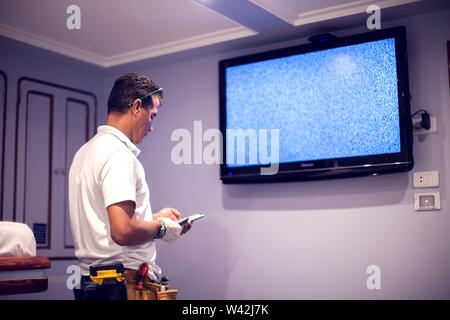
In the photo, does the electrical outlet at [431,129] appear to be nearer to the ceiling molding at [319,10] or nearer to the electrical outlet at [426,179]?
the electrical outlet at [426,179]

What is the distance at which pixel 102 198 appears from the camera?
2.16 metres

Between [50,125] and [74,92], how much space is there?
40 cm

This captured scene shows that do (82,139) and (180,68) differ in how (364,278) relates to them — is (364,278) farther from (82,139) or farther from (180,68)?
(82,139)

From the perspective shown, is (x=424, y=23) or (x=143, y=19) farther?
(x=143, y=19)

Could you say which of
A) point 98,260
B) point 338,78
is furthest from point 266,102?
point 98,260

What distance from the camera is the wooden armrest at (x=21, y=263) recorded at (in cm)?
206

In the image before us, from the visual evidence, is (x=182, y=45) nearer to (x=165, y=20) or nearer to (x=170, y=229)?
(x=165, y=20)

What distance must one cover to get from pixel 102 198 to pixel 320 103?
2036mm

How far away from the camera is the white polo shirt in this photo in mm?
2096

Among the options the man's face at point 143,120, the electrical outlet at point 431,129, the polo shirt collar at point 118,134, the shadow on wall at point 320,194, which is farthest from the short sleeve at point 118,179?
the electrical outlet at point 431,129

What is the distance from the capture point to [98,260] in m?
2.13

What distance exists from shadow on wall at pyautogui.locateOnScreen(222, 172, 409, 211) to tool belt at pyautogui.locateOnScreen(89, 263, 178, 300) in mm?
1890

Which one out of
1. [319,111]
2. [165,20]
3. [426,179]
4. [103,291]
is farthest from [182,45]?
[103,291]

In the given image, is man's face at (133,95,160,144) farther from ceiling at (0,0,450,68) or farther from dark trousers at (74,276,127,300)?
ceiling at (0,0,450,68)
